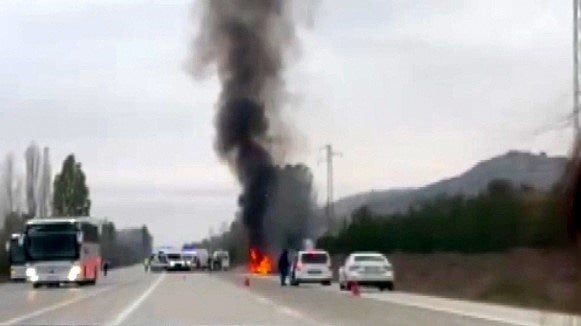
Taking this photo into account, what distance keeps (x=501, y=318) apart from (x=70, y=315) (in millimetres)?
11141

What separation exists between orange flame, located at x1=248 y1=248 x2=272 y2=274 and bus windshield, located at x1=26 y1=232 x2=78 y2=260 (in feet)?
136

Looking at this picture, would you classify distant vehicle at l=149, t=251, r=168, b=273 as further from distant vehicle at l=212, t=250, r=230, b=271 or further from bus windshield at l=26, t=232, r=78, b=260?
bus windshield at l=26, t=232, r=78, b=260

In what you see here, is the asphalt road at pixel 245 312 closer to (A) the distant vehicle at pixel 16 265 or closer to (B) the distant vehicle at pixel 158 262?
(A) the distant vehicle at pixel 16 265

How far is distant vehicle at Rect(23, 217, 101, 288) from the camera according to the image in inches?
2501

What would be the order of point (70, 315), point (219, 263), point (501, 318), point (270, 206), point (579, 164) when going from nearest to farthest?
point (579, 164), point (501, 318), point (70, 315), point (270, 206), point (219, 263)

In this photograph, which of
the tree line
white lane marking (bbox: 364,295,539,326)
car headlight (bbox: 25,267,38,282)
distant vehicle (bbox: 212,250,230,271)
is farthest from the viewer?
distant vehicle (bbox: 212,250,230,271)

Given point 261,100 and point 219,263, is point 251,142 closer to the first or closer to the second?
point 261,100

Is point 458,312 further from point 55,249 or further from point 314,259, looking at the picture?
point 314,259

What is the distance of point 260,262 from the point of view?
10581 cm

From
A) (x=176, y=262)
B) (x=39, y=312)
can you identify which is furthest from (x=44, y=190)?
(x=39, y=312)

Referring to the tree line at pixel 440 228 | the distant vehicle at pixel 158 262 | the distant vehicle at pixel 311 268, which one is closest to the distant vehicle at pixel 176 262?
the distant vehicle at pixel 158 262

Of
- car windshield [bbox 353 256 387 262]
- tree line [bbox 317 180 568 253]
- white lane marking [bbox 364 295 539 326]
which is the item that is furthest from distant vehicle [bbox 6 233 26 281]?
white lane marking [bbox 364 295 539 326]

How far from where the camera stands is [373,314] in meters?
35.4

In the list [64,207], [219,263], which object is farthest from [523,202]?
[64,207]
